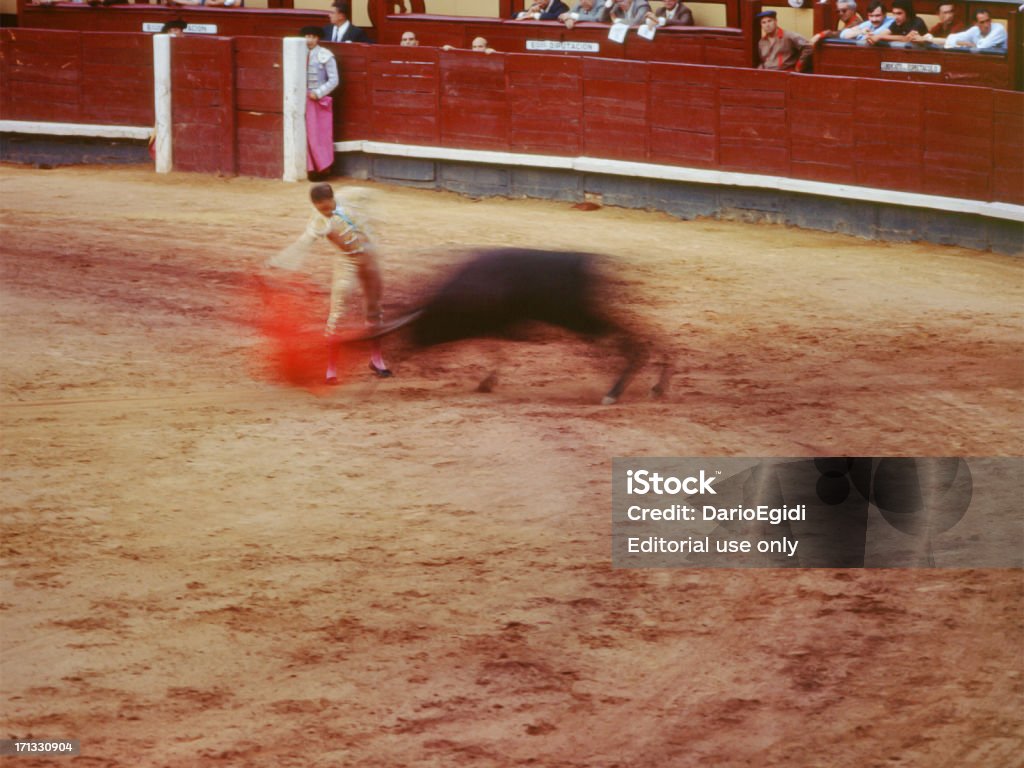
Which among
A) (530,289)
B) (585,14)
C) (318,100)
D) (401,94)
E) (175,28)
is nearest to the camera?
(530,289)

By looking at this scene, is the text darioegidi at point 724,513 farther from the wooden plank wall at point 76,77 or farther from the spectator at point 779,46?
the wooden plank wall at point 76,77

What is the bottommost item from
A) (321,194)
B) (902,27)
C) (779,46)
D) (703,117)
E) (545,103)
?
(321,194)

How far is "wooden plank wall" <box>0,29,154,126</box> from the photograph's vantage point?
16.4 m

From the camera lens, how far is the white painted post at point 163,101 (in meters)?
15.9

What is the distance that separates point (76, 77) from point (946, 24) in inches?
369

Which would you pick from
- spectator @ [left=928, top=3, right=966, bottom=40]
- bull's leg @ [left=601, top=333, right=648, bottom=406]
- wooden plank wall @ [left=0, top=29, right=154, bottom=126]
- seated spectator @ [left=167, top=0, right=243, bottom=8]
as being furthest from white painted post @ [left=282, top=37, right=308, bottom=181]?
bull's leg @ [left=601, top=333, right=648, bottom=406]

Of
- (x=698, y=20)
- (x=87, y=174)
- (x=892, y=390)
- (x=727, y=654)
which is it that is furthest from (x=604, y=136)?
(x=727, y=654)

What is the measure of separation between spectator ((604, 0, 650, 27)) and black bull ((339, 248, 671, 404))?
21.2 feet

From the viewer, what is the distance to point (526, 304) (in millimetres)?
8117

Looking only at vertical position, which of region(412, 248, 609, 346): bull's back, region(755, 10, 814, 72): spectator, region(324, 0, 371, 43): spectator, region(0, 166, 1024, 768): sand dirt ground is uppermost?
region(324, 0, 371, 43): spectator

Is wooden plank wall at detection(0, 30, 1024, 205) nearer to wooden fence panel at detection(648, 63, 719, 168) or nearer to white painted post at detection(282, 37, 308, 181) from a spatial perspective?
wooden fence panel at detection(648, 63, 719, 168)

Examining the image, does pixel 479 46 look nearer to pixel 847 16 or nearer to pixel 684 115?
pixel 684 115

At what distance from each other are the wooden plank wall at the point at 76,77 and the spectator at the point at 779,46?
665cm

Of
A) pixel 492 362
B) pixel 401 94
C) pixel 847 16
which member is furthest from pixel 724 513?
pixel 401 94
